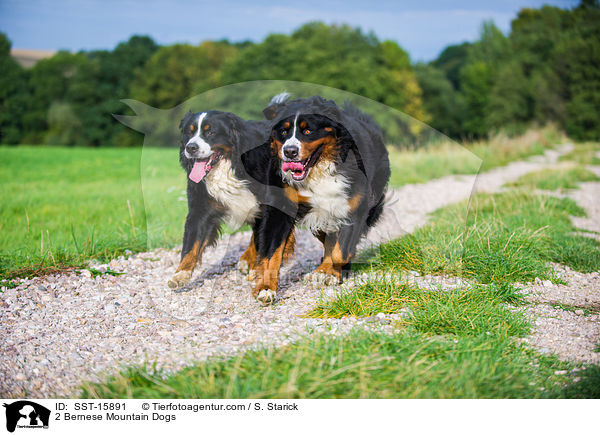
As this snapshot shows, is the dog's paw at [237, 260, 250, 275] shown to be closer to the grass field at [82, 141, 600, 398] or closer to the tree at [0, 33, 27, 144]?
the grass field at [82, 141, 600, 398]

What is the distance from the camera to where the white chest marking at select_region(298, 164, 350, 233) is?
12.7 feet

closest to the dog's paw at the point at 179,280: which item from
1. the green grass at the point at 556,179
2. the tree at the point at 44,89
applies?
the green grass at the point at 556,179

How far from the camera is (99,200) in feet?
30.9

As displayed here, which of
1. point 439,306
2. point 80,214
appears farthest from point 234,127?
point 80,214

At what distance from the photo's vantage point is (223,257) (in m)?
5.34

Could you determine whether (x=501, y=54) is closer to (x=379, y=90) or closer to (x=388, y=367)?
(x=379, y=90)

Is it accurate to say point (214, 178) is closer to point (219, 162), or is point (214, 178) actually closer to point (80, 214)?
point (219, 162)

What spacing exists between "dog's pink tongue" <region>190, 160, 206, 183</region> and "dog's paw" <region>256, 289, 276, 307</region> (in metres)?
1.05

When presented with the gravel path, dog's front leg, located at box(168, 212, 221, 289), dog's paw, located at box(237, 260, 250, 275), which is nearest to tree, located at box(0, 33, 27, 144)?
the gravel path

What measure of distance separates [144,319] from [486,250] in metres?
3.32

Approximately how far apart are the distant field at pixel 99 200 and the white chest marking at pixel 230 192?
1.08 feet

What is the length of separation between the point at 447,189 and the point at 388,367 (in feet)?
23.2
